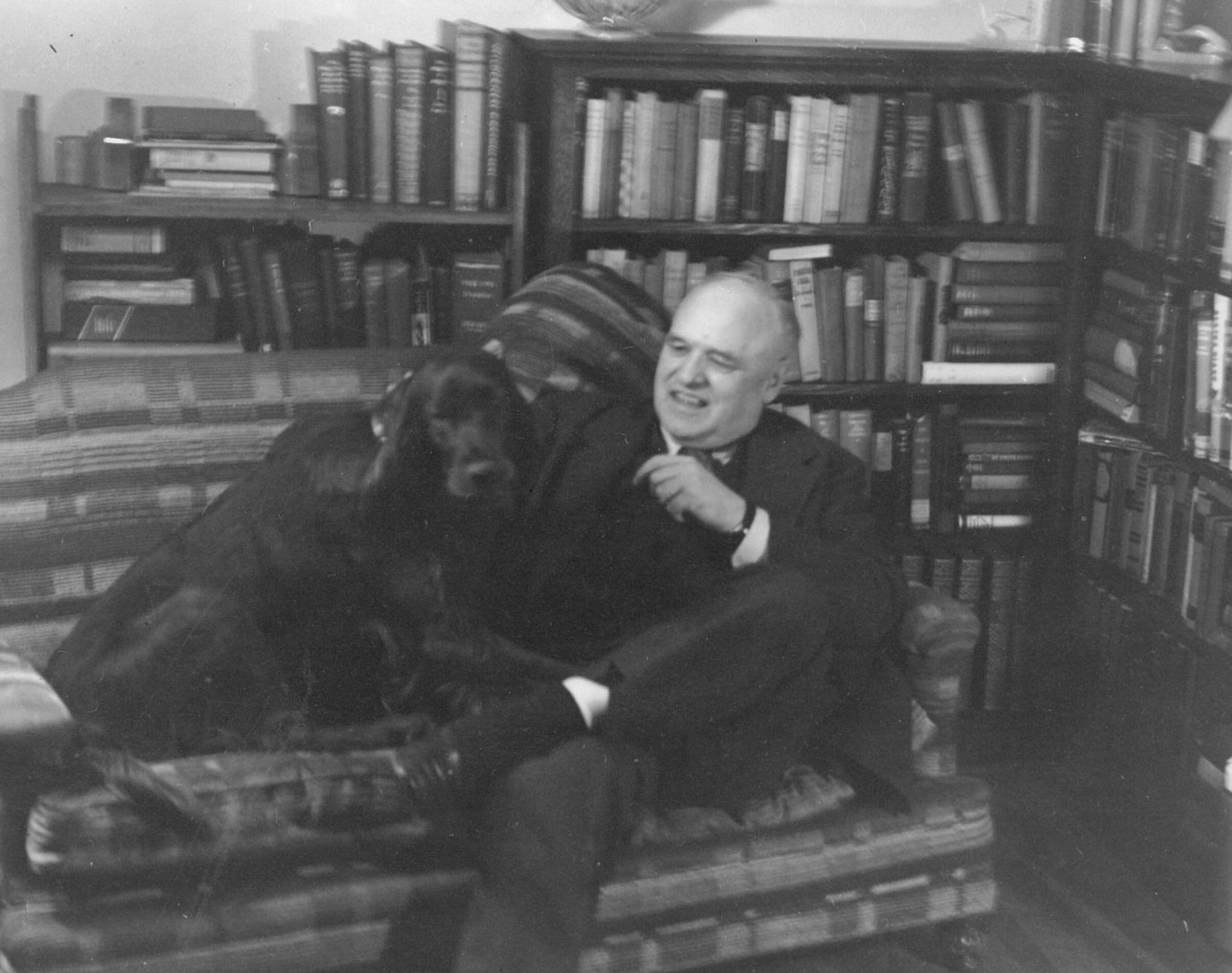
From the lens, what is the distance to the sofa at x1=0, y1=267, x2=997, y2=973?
1470 mm

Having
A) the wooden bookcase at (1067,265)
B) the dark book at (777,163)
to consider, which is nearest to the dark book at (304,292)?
the wooden bookcase at (1067,265)

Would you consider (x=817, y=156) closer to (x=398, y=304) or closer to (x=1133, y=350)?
(x=1133, y=350)

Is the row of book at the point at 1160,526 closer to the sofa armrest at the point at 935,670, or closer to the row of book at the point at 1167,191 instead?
the row of book at the point at 1167,191

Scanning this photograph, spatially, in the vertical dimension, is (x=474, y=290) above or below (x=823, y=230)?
below

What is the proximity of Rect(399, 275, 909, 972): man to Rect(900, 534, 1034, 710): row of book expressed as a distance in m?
0.60

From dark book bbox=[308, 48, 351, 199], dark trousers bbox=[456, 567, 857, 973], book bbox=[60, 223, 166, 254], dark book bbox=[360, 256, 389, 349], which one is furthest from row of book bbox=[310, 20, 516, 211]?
dark trousers bbox=[456, 567, 857, 973]

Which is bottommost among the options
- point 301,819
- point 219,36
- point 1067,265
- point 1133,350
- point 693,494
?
point 301,819

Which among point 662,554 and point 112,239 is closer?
point 662,554

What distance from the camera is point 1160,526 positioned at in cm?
215

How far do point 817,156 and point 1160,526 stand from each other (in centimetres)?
81

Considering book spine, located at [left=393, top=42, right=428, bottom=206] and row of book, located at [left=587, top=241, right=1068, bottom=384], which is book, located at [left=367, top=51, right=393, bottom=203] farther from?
row of book, located at [left=587, top=241, right=1068, bottom=384]

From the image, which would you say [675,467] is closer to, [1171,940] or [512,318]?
[512,318]

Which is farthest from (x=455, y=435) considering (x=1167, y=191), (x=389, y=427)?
(x=1167, y=191)

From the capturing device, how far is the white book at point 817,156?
85.7 inches
